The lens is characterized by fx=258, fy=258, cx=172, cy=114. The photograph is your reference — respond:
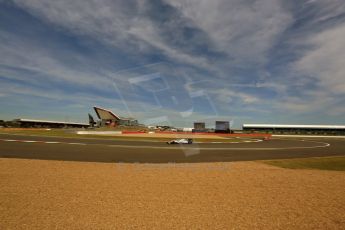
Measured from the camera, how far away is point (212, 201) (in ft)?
26.7

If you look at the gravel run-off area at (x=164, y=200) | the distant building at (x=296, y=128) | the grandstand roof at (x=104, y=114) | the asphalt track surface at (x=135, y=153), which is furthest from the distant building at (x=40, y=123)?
the gravel run-off area at (x=164, y=200)

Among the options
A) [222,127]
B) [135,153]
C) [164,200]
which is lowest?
[164,200]

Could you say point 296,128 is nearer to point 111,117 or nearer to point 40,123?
point 111,117

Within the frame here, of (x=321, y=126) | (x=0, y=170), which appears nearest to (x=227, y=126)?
(x=321, y=126)

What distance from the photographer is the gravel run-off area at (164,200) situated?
6.23 m

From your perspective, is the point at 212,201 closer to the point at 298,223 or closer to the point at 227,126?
the point at 298,223

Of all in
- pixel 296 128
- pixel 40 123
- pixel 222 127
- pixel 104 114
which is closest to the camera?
pixel 222 127

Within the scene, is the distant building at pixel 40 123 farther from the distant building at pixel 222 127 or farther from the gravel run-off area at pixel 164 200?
the gravel run-off area at pixel 164 200

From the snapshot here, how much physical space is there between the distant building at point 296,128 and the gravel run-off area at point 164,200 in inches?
4773

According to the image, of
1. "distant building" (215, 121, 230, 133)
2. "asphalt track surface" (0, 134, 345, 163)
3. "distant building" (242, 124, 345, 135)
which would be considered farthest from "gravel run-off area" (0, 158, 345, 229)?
"distant building" (242, 124, 345, 135)

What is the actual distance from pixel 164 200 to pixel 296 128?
13700cm

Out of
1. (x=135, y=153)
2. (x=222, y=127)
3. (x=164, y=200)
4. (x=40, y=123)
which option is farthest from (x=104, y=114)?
(x=164, y=200)

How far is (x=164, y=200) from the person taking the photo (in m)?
8.08

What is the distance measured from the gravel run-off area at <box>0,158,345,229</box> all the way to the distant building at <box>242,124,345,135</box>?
398ft
